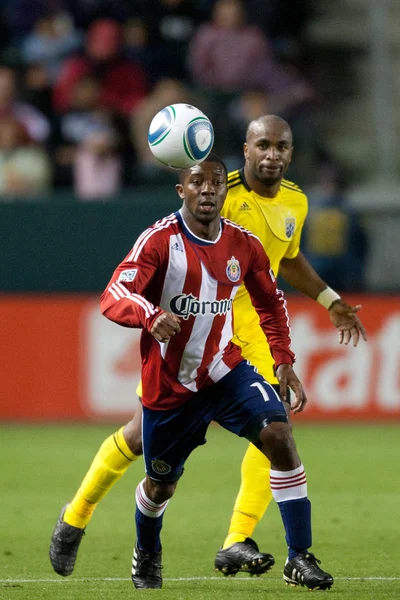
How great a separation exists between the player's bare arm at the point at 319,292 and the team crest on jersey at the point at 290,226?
224 mm

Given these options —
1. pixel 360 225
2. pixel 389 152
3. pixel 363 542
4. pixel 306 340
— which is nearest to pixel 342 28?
pixel 389 152

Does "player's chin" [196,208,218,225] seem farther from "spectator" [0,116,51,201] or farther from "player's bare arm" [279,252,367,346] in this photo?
"spectator" [0,116,51,201]

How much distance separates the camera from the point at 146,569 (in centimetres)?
597

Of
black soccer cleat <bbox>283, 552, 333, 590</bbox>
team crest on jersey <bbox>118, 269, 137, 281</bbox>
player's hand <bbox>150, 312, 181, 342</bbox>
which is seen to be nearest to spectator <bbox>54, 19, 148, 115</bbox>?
team crest on jersey <bbox>118, 269, 137, 281</bbox>

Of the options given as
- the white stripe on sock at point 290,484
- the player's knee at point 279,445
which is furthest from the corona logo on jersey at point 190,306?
→ the white stripe on sock at point 290,484

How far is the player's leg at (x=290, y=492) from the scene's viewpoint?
5.56 meters

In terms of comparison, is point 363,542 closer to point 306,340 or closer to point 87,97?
point 306,340

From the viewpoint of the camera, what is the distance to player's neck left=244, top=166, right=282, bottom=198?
6629mm

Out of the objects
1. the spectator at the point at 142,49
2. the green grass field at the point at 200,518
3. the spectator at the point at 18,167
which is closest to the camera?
the green grass field at the point at 200,518

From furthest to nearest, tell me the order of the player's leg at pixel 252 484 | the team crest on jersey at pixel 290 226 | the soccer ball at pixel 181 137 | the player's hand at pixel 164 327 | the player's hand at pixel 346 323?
the team crest on jersey at pixel 290 226 → the player's hand at pixel 346 323 → the player's leg at pixel 252 484 → the soccer ball at pixel 181 137 → the player's hand at pixel 164 327

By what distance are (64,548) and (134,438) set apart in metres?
0.70

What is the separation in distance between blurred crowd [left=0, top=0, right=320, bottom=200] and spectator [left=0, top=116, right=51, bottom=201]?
0.01 meters

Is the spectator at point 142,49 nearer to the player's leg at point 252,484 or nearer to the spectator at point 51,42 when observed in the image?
the spectator at point 51,42

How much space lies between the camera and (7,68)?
14781 millimetres
